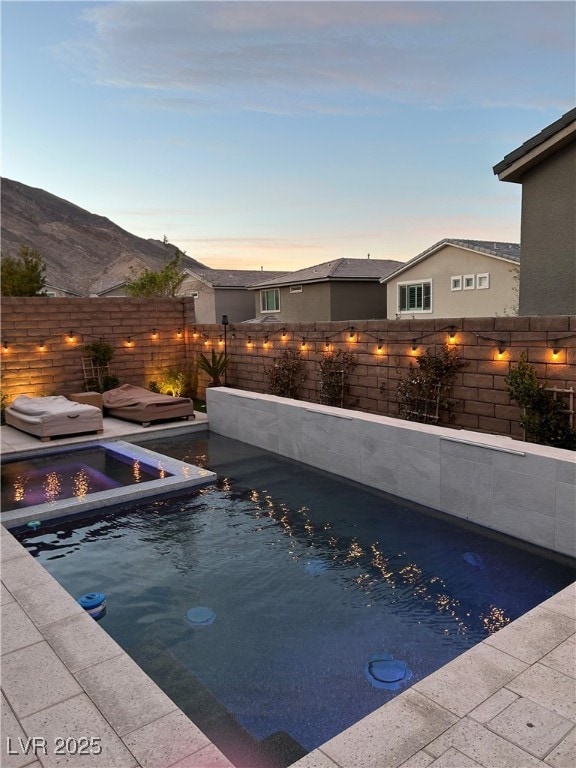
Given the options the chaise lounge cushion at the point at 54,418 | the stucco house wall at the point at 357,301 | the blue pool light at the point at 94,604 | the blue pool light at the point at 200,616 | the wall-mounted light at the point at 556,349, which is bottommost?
the blue pool light at the point at 200,616

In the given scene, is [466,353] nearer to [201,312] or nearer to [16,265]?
[201,312]

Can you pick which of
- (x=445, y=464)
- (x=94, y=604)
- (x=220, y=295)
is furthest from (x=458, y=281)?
(x=94, y=604)

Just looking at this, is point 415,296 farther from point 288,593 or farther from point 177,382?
point 288,593

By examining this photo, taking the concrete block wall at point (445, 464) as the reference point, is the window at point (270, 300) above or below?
above

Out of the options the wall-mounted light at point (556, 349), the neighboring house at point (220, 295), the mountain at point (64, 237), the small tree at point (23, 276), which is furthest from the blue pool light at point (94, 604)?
the mountain at point (64, 237)

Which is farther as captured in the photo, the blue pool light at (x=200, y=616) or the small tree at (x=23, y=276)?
the small tree at (x=23, y=276)

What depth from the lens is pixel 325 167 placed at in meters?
20.1

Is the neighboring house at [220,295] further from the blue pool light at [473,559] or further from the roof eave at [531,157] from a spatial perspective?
the blue pool light at [473,559]

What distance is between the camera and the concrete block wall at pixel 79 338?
13.0m

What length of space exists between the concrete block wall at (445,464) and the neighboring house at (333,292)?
56.0 ft

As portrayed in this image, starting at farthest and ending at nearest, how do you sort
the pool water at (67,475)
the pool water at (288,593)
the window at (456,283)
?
the window at (456,283)
the pool water at (67,475)
the pool water at (288,593)

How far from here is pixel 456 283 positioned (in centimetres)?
2191

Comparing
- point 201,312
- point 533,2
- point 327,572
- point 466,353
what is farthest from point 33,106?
point 201,312

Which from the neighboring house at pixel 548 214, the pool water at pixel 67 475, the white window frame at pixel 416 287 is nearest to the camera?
the pool water at pixel 67 475
